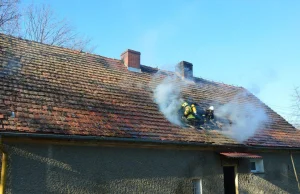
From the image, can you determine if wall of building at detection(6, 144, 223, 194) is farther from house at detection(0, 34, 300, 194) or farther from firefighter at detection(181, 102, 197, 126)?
firefighter at detection(181, 102, 197, 126)

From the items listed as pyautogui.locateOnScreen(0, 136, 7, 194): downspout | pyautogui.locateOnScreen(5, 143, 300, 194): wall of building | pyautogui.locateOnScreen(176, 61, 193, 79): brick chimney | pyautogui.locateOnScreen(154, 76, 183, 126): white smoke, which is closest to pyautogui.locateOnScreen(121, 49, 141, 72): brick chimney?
pyautogui.locateOnScreen(154, 76, 183, 126): white smoke

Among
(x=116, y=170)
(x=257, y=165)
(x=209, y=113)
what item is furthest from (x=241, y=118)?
(x=116, y=170)

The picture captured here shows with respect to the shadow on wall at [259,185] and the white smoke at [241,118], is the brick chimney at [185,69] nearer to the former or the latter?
the white smoke at [241,118]

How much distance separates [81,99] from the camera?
8922 millimetres

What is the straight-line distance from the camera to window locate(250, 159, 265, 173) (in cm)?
1141

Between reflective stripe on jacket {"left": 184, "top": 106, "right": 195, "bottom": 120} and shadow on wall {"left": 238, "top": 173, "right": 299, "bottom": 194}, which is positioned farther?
shadow on wall {"left": 238, "top": 173, "right": 299, "bottom": 194}

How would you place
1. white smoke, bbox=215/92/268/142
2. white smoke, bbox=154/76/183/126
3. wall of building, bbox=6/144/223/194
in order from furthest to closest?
white smoke, bbox=215/92/268/142 → white smoke, bbox=154/76/183/126 → wall of building, bbox=6/144/223/194

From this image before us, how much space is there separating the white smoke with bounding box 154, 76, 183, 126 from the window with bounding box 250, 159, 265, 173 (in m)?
3.50

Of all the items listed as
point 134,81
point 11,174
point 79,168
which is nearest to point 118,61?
point 134,81

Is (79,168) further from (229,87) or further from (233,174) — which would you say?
(229,87)

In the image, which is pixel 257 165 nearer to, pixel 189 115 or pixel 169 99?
pixel 189 115

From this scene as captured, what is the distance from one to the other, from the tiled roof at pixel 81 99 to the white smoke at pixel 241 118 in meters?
0.42

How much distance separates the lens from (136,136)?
27.8 feet

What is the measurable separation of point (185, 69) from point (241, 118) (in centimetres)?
359
